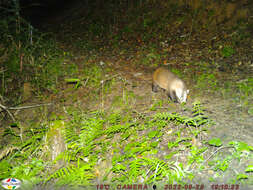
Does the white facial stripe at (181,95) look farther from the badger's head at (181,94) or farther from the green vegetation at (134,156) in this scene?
the green vegetation at (134,156)

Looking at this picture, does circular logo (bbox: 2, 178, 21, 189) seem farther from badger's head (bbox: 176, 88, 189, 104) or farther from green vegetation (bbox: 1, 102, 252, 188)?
badger's head (bbox: 176, 88, 189, 104)

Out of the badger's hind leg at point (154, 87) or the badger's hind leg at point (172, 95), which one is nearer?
the badger's hind leg at point (172, 95)

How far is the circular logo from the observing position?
2703mm

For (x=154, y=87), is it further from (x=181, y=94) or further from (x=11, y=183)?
(x=11, y=183)

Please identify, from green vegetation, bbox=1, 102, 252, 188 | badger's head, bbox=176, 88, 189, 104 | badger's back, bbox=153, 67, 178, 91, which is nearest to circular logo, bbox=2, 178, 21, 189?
green vegetation, bbox=1, 102, 252, 188

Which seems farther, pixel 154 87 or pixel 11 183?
pixel 154 87

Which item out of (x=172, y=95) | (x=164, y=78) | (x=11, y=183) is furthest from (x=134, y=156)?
(x=164, y=78)

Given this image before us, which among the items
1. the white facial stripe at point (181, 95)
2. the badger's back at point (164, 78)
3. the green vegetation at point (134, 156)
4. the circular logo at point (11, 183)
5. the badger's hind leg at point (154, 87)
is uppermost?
the badger's back at point (164, 78)

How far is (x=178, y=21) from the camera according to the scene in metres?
8.09

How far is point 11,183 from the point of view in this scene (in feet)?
8.93

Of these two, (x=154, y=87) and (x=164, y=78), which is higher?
(x=164, y=78)

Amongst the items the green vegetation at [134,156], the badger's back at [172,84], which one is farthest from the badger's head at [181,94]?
the green vegetation at [134,156]

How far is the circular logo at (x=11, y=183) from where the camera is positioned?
2703 millimetres

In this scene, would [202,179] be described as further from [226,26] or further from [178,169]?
[226,26]
